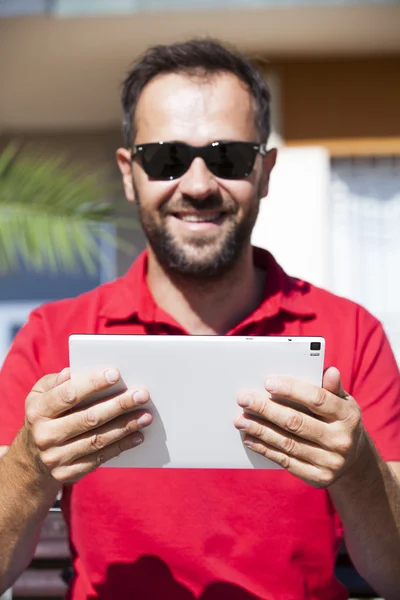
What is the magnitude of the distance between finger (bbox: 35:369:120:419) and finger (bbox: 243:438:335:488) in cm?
32

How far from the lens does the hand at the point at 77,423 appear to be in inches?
61.5

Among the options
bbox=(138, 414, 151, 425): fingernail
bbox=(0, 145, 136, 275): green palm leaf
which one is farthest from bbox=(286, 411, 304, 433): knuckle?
bbox=(0, 145, 136, 275): green palm leaf

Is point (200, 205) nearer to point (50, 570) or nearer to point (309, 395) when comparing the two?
point (309, 395)

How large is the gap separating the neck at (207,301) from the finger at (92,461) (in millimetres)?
684

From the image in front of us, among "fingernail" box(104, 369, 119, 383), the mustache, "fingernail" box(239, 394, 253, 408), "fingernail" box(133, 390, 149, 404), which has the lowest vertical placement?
"fingernail" box(239, 394, 253, 408)

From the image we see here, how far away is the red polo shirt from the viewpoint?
2002mm

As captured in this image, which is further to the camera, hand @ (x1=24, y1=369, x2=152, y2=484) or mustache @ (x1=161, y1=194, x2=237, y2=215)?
mustache @ (x1=161, y1=194, x2=237, y2=215)

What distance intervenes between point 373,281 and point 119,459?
17.2ft

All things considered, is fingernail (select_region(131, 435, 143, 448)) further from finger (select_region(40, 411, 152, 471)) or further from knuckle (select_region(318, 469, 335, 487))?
knuckle (select_region(318, 469, 335, 487))

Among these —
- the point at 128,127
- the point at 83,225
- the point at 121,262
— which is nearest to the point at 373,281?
the point at 121,262

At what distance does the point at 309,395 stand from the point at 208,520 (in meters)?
0.61

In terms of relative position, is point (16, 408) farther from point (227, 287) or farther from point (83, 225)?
point (83, 225)

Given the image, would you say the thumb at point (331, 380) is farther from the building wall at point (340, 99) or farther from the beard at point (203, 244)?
the building wall at point (340, 99)

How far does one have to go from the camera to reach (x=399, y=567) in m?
1.93
